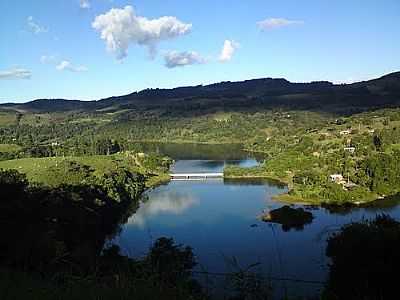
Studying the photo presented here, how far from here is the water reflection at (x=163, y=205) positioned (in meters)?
33.7

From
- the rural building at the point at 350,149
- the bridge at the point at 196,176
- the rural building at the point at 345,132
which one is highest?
the rural building at the point at 345,132

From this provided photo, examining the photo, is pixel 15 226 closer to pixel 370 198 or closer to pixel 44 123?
pixel 370 198

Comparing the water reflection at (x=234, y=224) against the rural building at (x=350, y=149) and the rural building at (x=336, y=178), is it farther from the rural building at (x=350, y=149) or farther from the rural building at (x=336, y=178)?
the rural building at (x=350, y=149)

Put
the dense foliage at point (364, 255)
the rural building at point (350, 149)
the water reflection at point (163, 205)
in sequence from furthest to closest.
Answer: the rural building at point (350, 149) → the water reflection at point (163, 205) → the dense foliage at point (364, 255)

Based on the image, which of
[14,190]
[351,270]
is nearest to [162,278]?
[351,270]

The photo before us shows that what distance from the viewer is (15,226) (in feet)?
46.8

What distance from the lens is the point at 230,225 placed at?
30922 mm

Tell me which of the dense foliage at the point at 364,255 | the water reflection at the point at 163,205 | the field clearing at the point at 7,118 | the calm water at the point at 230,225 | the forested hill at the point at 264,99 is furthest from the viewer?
the field clearing at the point at 7,118

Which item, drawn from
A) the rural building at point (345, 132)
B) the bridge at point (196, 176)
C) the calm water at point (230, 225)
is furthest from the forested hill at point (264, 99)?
the calm water at point (230, 225)

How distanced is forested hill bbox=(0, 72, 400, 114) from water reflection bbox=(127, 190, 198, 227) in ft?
202

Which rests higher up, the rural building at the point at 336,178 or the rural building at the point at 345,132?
the rural building at the point at 345,132

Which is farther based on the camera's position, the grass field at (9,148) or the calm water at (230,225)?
the grass field at (9,148)

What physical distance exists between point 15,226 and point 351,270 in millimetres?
9590

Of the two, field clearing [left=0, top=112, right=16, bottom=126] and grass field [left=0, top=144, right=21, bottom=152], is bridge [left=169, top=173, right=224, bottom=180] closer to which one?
grass field [left=0, top=144, right=21, bottom=152]
